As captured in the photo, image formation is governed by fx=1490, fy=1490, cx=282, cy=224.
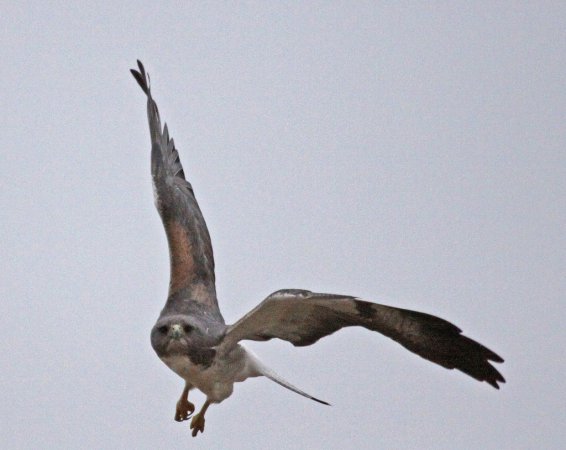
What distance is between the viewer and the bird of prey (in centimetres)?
1312

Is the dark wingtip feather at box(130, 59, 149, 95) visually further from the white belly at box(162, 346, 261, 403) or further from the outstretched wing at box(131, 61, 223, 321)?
the white belly at box(162, 346, 261, 403)

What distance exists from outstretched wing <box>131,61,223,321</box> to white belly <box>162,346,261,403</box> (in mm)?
737

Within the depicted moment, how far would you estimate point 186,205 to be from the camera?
1658cm

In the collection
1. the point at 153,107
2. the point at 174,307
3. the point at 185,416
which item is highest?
the point at 153,107

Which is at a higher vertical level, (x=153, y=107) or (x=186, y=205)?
(x=153, y=107)

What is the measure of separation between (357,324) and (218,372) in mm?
1560

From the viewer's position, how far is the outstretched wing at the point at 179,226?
50.6 feet

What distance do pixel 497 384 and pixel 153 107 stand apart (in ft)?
19.6

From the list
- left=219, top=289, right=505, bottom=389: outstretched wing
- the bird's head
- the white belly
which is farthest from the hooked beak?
left=219, top=289, right=505, bottom=389: outstretched wing

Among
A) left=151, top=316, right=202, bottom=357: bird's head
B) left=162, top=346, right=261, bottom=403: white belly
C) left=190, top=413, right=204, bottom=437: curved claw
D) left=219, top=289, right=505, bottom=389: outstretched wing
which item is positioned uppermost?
left=219, top=289, right=505, bottom=389: outstretched wing

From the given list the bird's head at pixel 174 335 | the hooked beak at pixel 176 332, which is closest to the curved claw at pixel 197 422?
the bird's head at pixel 174 335

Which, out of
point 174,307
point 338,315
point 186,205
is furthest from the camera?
point 186,205

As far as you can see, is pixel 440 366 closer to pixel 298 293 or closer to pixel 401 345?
pixel 401 345

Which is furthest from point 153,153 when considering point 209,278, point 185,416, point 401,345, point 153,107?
point 401,345
